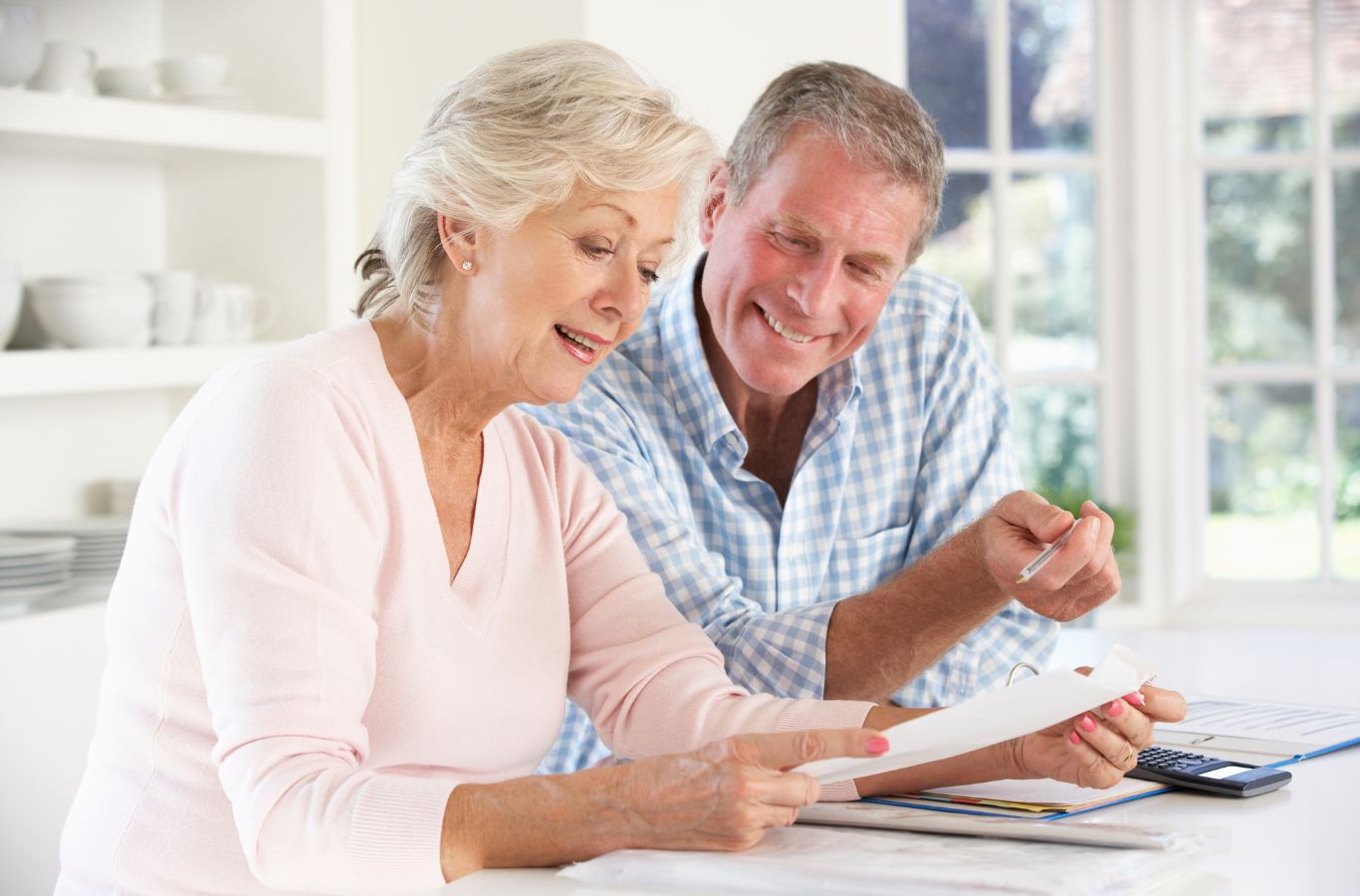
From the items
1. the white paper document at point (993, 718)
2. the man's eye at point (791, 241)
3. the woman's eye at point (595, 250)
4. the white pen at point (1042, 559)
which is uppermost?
the man's eye at point (791, 241)

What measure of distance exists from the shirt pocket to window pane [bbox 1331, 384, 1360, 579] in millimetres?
2562

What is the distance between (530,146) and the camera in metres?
1.49

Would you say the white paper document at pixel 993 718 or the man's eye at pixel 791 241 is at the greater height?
the man's eye at pixel 791 241

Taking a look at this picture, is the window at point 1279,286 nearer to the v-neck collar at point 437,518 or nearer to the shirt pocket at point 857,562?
the shirt pocket at point 857,562

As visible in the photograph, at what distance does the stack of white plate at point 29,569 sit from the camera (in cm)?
270

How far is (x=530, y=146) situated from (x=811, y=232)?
0.54 m

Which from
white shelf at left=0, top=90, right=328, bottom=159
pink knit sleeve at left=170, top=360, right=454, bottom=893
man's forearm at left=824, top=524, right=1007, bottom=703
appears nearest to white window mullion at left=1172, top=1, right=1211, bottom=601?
white shelf at left=0, top=90, right=328, bottom=159

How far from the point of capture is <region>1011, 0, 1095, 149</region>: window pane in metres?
4.23

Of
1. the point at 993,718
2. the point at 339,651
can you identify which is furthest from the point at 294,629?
the point at 993,718

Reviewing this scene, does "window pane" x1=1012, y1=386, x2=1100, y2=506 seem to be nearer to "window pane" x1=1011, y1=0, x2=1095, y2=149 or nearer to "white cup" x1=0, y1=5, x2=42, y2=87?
"window pane" x1=1011, y1=0, x2=1095, y2=149

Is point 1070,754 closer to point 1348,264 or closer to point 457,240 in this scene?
point 457,240

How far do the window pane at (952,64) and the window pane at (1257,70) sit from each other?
60 centimetres

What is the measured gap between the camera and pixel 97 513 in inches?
125

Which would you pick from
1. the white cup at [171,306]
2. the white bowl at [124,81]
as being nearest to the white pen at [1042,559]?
the white cup at [171,306]
